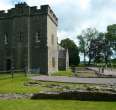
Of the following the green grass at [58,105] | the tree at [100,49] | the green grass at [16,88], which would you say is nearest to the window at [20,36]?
the green grass at [16,88]

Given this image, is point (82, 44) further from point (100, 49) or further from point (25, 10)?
point (25, 10)

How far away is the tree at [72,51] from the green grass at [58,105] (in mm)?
83178

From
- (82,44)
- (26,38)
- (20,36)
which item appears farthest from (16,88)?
(82,44)

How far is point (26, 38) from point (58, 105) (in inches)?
1137

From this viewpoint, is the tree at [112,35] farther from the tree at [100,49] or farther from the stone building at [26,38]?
the stone building at [26,38]

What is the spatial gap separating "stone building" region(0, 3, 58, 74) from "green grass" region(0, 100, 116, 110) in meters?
25.3

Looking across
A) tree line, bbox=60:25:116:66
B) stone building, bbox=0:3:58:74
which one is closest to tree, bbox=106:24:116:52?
tree line, bbox=60:25:116:66

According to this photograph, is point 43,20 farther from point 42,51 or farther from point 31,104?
point 31,104

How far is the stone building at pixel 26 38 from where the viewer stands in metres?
42.3

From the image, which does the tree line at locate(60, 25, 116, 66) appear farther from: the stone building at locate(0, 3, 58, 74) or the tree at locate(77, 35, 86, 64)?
the stone building at locate(0, 3, 58, 74)

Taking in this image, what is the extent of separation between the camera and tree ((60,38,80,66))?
330 ft

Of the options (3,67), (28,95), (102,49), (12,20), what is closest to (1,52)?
(3,67)

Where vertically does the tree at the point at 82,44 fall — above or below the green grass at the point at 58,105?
above

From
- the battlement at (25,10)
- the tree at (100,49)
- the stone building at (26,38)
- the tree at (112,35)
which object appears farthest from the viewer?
the tree at (100,49)
